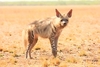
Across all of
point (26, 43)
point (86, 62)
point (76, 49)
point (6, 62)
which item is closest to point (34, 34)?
point (26, 43)

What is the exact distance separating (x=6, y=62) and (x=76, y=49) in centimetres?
485

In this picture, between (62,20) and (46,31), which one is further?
(46,31)

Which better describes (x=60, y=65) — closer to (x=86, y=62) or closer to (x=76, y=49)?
(x=86, y=62)

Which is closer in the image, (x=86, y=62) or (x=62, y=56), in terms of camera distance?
(x=86, y=62)

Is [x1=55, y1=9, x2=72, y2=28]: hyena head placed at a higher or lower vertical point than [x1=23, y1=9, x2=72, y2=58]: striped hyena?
higher

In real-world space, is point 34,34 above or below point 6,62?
above

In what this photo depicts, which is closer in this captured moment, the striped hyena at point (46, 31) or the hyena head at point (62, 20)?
the hyena head at point (62, 20)

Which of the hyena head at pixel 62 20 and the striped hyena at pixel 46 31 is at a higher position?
the hyena head at pixel 62 20

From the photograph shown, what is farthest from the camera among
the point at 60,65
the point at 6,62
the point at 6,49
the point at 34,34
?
the point at 6,49

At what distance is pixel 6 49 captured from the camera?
14.8 m

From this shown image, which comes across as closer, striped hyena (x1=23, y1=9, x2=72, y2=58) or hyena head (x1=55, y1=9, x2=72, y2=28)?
hyena head (x1=55, y1=9, x2=72, y2=28)

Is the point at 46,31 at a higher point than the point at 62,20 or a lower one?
lower

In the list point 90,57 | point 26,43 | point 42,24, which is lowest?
point 90,57

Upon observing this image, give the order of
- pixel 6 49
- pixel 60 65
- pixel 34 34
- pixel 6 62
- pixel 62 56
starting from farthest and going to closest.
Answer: pixel 6 49, pixel 62 56, pixel 34 34, pixel 6 62, pixel 60 65
